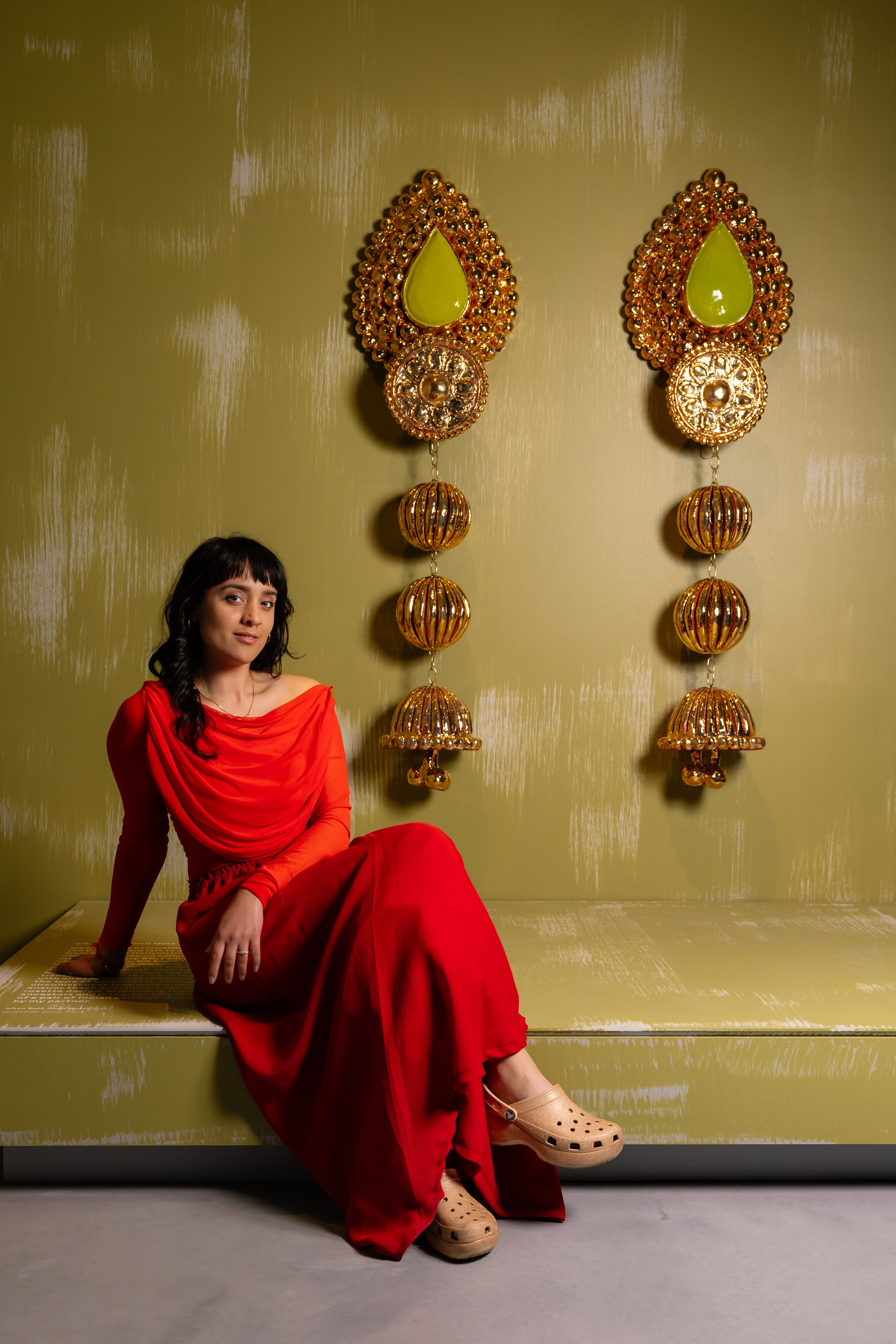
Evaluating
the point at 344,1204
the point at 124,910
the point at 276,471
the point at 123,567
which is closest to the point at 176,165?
the point at 276,471

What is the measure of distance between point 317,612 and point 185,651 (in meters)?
0.62

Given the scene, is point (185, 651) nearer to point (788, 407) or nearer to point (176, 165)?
point (176, 165)

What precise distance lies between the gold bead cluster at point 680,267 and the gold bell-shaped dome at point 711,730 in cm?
82

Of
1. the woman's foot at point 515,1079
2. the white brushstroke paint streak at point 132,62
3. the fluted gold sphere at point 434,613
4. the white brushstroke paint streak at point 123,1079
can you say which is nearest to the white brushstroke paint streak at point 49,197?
the white brushstroke paint streak at point 132,62

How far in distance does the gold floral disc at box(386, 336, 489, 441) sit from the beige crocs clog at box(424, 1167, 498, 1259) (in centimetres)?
157

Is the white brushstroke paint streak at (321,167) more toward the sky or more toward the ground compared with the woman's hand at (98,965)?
more toward the sky

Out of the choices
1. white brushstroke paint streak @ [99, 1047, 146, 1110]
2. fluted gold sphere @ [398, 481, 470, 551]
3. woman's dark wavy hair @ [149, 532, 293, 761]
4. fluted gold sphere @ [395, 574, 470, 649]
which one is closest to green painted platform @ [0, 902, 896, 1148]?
white brushstroke paint streak @ [99, 1047, 146, 1110]

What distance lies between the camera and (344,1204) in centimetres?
152

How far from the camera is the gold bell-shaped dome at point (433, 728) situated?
2.22 meters

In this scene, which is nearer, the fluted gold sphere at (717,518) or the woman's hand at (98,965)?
the woman's hand at (98,965)

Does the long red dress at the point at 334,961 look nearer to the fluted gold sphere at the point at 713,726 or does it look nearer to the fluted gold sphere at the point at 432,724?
the fluted gold sphere at the point at 432,724

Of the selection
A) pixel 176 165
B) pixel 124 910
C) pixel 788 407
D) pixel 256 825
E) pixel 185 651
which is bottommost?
pixel 124 910

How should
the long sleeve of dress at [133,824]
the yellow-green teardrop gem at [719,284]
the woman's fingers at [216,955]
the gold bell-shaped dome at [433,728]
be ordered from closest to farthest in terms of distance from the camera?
1. the woman's fingers at [216,955]
2. the long sleeve of dress at [133,824]
3. the gold bell-shaped dome at [433,728]
4. the yellow-green teardrop gem at [719,284]

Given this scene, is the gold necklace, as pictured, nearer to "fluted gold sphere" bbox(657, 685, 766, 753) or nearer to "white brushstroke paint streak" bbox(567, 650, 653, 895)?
"white brushstroke paint streak" bbox(567, 650, 653, 895)
